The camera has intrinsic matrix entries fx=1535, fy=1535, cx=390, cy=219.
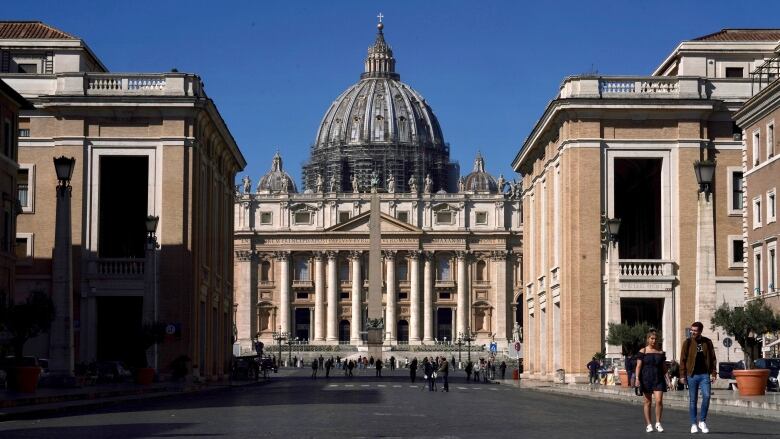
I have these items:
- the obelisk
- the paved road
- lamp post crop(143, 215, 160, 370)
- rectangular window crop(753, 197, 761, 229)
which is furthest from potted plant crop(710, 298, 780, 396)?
the obelisk

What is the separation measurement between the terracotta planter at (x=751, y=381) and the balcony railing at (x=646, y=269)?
25694mm

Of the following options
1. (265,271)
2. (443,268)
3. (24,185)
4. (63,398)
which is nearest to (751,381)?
(63,398)

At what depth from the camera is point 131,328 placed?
7012 cm

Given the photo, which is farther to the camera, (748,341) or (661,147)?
(661,147)

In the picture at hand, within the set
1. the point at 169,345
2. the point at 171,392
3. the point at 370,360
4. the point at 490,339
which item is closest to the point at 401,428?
the point at 171,392

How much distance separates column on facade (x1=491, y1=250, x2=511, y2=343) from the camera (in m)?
192

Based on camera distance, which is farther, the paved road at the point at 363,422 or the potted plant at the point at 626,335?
the potted plant at the point at 626,335

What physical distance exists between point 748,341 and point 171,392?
63.3 feet

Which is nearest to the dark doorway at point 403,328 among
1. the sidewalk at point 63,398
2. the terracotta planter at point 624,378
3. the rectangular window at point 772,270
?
the sidewalk at point 63,398

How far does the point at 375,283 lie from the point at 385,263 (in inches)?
2702

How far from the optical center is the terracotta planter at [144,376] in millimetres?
57000

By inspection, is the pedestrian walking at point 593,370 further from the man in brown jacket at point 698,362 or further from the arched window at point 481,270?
the arched window at point 481,270

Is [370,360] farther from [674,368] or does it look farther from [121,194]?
[674,368]

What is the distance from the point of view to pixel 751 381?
39312 millimetres
